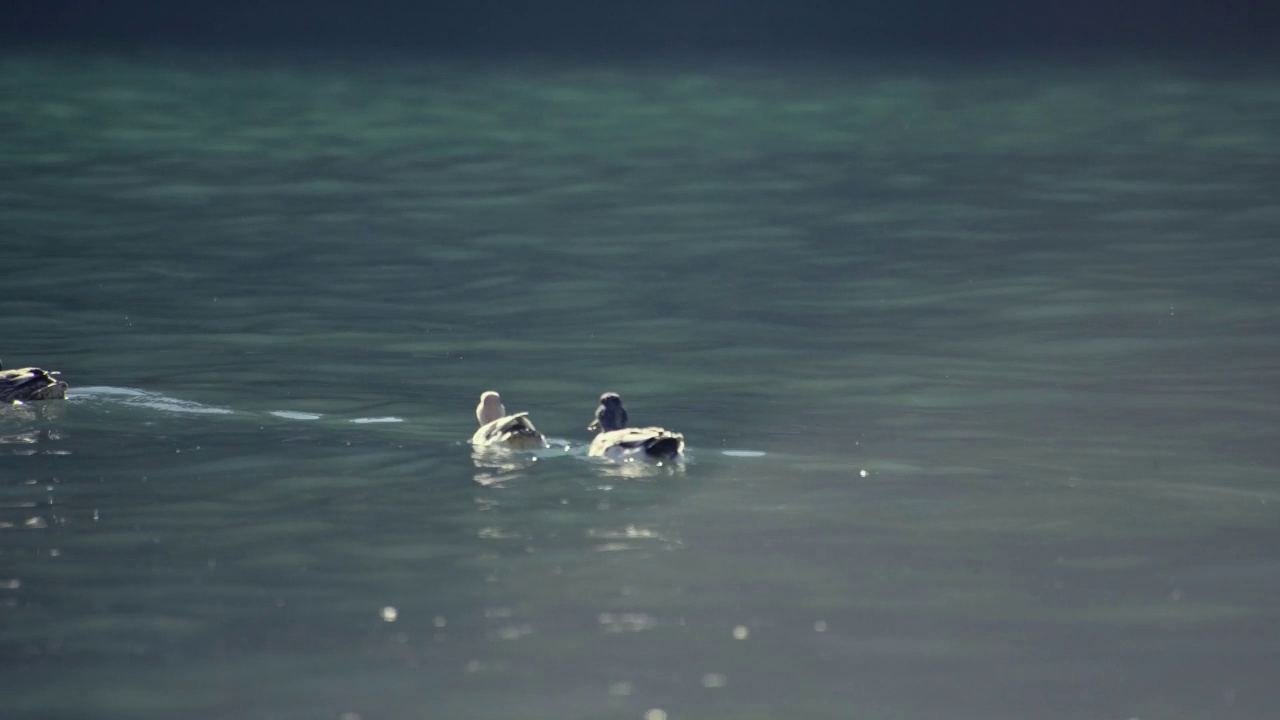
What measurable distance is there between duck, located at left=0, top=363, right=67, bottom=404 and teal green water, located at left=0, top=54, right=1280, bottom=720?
48cm

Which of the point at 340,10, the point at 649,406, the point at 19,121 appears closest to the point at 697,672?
the point at 649,406

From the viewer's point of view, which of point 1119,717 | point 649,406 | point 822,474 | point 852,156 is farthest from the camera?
point 852,156

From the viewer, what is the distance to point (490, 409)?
16031 millimetres

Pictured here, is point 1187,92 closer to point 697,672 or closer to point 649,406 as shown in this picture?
point 649,406

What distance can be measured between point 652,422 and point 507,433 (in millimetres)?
2170

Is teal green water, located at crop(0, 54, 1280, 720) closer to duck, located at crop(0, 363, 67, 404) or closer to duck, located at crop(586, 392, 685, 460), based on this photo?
duck, located at crop(586, 392, 685, 460)

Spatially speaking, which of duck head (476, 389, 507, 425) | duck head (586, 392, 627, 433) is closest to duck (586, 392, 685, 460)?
duck head (586, 392, 627, 433)

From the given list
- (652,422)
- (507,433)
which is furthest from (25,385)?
(652,422)

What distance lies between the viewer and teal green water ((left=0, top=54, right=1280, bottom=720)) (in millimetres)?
10555

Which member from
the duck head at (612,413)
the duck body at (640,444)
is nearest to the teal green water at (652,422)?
the duck body at (640,444)

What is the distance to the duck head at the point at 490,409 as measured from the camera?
15.9 metres

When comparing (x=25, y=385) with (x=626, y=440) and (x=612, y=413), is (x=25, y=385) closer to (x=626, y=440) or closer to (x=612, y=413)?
(x=612, y=413)

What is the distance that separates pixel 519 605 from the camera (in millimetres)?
11477

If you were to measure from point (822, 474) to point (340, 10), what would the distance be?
4215cm
